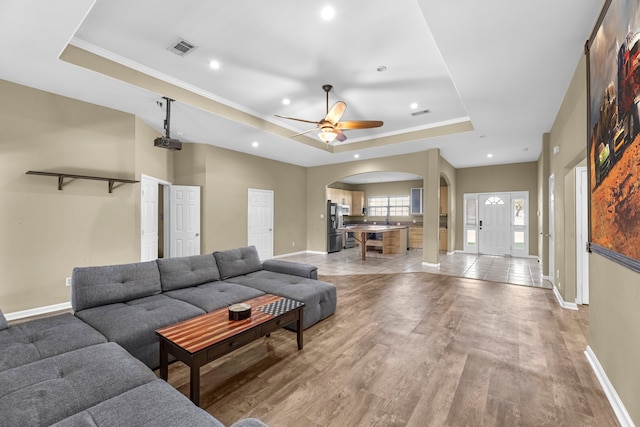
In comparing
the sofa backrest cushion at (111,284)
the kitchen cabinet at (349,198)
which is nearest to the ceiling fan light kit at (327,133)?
the sofa backrest cushion at (111,284)

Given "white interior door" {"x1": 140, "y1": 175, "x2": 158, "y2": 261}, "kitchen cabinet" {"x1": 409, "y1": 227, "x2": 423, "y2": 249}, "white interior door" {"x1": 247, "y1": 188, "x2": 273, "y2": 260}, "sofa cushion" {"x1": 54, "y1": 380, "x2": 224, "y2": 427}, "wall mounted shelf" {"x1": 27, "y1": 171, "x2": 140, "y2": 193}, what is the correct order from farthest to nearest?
"kitchen cabinet" {"x1": 409, "y1": 227, "x2": 423, "y2": 249} < "white interior door" {"x1": 247, "y1": 188, "x2": 273, "y2": 260} < "white interior door" {"x1": 140, "y1": 175, "x2": 158, "y2": 261} < "wall mounted shelf" {"x1": 27, "y1": 171, "x2": 140, "y2": 193} < "sofa cushion" {"x1": 54, "y1": 380, "x2": 224, "y2": 427}

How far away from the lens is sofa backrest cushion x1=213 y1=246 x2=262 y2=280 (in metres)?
3.75

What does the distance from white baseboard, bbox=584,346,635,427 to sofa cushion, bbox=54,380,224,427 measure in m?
2.44

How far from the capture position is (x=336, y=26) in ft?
9.29

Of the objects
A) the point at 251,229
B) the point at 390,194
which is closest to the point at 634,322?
the point at 251,229

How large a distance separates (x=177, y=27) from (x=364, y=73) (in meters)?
2.29

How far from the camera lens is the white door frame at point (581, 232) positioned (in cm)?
357

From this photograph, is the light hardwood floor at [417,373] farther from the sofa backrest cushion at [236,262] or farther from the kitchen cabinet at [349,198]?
the kitchen cabinet at [349,198]

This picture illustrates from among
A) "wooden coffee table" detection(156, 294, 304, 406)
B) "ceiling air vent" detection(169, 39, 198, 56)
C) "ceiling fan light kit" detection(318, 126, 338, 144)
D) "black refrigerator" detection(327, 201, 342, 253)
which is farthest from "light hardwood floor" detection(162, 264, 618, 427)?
"black refrigerator" detection(327, 201, 342, 253)

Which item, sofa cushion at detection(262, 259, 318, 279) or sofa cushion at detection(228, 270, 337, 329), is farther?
sofa cushion at detection(262, 259, 318, 279)

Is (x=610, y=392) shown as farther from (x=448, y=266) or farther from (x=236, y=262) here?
(x=448, y=266)

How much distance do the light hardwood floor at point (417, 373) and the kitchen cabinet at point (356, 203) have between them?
7.90m

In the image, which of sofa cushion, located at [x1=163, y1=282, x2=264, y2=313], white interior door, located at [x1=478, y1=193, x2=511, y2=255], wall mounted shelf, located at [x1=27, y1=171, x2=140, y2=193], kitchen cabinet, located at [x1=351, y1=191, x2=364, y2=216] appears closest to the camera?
sofa cushion, located at [x1=163, y1=282, x2=264, y2=313]

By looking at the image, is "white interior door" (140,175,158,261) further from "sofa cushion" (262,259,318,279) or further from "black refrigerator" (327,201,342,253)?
"black refrigerator" (327,201,342,253)
